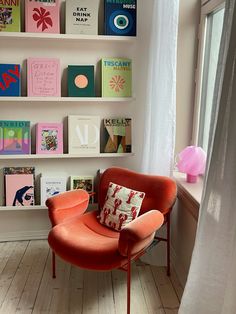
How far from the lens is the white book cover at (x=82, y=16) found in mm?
2463

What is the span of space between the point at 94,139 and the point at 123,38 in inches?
32.9

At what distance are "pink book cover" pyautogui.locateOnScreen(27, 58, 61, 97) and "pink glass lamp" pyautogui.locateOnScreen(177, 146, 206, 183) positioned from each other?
1122 millimetres

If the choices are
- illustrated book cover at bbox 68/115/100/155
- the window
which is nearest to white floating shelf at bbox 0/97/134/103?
illustrated book cover at bbox 68/115/100/155

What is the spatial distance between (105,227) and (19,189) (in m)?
0.88

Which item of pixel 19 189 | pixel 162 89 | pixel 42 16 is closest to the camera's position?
pixel 162 89

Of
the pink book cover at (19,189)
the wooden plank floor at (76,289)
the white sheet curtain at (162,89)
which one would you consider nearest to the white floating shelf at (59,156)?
the pink book cover at (19,189)

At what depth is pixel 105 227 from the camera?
7.43 feet

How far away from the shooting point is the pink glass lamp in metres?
2.24

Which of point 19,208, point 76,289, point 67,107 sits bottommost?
point 76,289

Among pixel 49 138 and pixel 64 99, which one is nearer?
pixel 64 99

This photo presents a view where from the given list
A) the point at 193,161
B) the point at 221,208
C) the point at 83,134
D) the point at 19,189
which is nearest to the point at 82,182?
the point at 83,134

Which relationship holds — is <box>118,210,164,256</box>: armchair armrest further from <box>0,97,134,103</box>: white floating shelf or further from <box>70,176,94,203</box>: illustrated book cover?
<box>0,97,134,103</box>: white floating shelf

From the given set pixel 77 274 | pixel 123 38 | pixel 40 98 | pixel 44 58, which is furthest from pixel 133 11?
pixel 77 274

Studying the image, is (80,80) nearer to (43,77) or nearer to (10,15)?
(43,77)
